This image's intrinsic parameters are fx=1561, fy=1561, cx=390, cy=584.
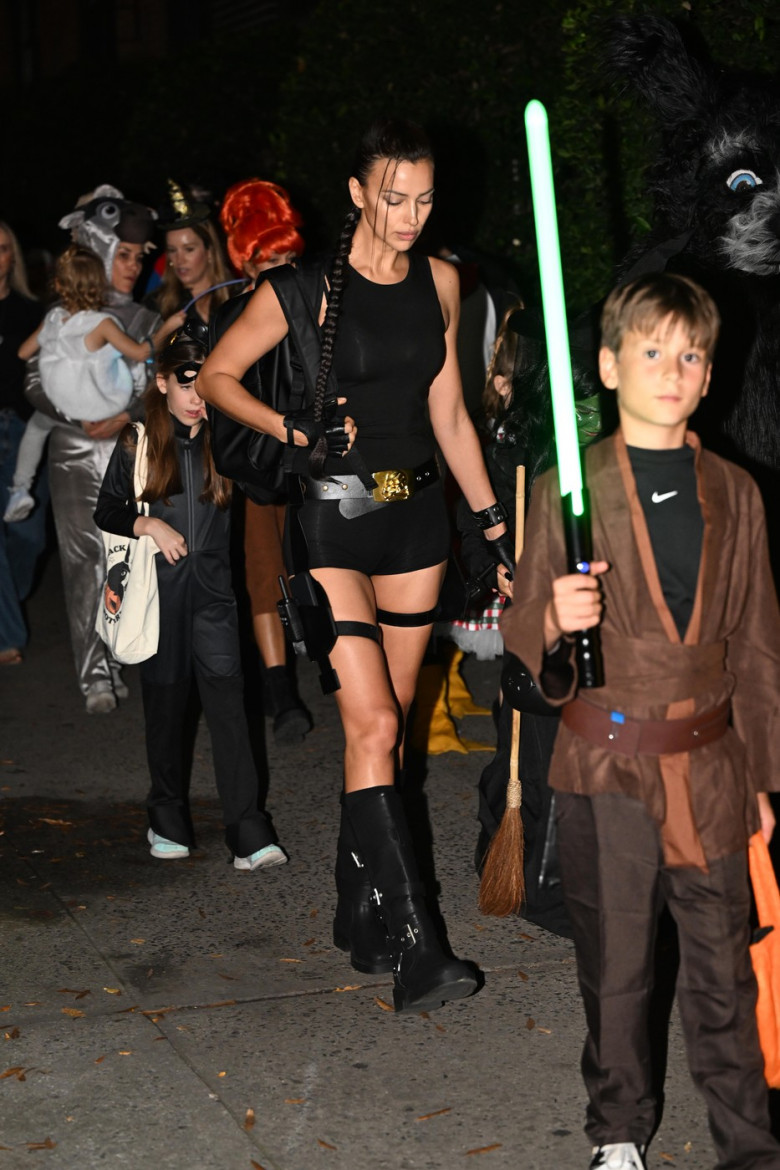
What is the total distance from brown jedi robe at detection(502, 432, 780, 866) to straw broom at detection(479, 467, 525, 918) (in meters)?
1.24

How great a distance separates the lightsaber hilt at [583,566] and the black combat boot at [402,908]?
1.17m

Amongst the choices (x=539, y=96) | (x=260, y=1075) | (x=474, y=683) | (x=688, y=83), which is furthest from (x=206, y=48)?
(x=260, y=1075)

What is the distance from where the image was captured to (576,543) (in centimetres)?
297

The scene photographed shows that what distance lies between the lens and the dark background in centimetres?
570

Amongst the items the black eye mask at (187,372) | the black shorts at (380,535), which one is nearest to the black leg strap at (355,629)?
the black shorts at (380,535)

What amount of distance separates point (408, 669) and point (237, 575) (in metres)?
2.61

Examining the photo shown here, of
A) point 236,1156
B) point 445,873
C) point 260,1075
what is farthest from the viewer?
point 445,873

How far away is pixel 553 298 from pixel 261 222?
3.48 m

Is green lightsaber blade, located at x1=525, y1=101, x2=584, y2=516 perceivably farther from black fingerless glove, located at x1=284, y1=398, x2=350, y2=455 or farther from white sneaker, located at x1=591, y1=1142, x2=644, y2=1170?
white sneaker, located at x1=591, y1=1142, x2=644, y2=1170

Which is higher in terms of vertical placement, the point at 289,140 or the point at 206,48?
the point at 206,48

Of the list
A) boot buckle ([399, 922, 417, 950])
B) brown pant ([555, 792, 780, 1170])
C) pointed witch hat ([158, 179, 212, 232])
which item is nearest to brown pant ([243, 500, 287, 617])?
pointed witch hat ([158, 179, 212, 232])

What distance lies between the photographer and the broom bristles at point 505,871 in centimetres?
438

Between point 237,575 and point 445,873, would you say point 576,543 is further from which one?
point 237,575

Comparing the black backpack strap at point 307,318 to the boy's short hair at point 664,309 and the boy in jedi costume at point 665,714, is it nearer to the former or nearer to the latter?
the boy in jedi costume at point 665,714
